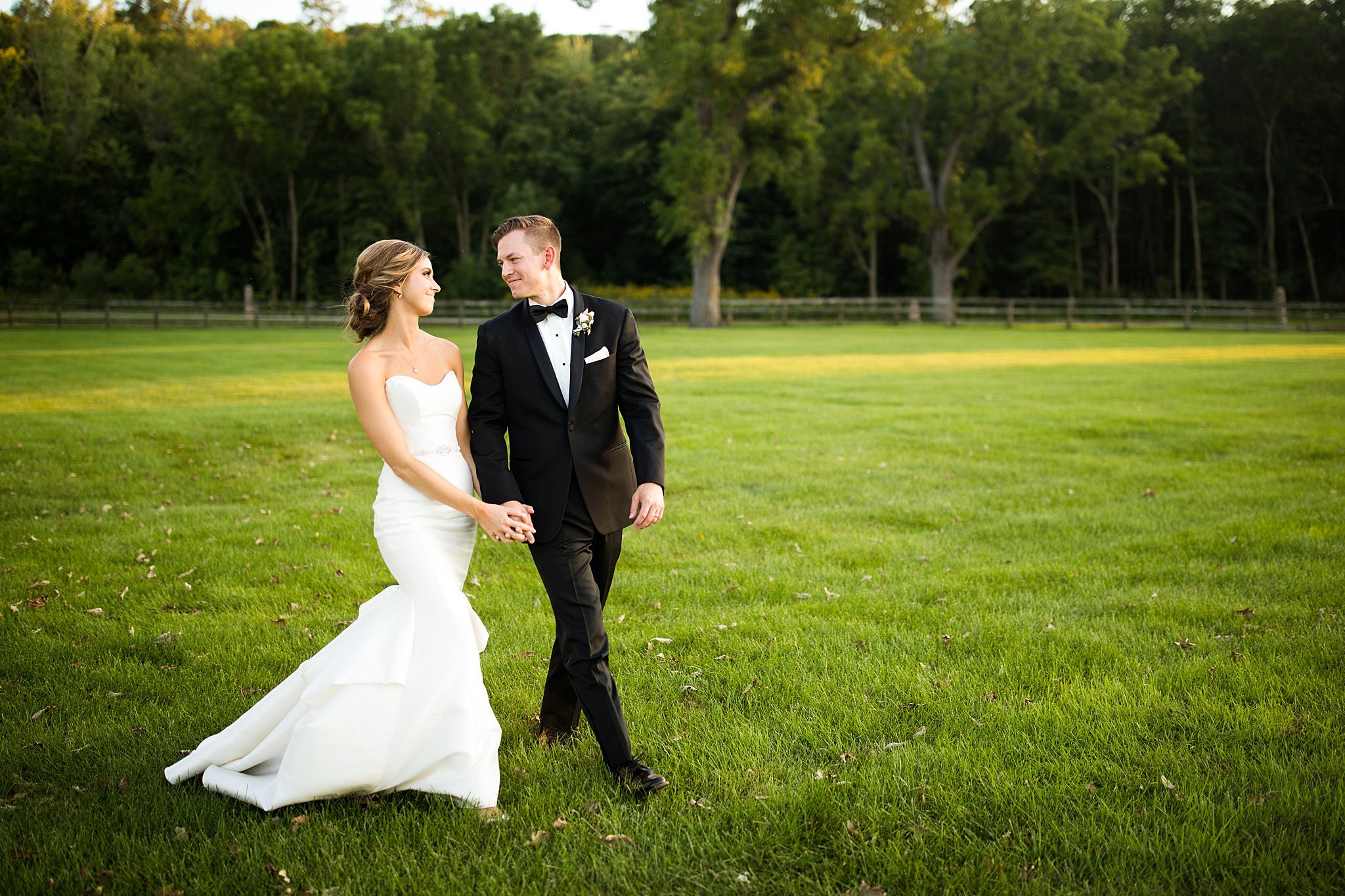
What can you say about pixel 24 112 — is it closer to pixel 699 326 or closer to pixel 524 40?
pixel 524 40

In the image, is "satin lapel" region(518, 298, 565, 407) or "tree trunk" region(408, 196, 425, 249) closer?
"satin lapel" region(518, 298, 565, 407)

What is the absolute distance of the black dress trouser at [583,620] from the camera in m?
3.81

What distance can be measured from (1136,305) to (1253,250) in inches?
520

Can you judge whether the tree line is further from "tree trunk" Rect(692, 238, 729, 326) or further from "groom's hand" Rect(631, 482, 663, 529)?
"groom's hand" Rect(631, 482, 663, 529)

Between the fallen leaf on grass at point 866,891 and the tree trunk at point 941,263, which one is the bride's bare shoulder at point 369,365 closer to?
the fallen leaf on grass at point 866,891

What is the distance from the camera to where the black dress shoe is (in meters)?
3.84

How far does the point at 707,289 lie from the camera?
4266 cm

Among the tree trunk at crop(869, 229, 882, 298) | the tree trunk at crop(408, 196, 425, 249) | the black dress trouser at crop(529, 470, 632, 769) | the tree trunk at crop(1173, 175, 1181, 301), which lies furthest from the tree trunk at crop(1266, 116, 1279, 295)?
the black dress trouser at crop(529, 470, 632, 769)

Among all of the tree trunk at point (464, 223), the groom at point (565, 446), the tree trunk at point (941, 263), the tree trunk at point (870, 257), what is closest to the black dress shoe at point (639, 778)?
the groom at point (565, 446)

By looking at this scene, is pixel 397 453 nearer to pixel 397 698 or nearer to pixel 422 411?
pixel 422 411

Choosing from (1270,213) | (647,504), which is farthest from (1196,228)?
(647,504)

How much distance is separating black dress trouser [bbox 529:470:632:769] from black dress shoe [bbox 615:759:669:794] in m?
0.03

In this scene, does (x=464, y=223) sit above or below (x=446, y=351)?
above

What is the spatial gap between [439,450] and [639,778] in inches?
61.2
